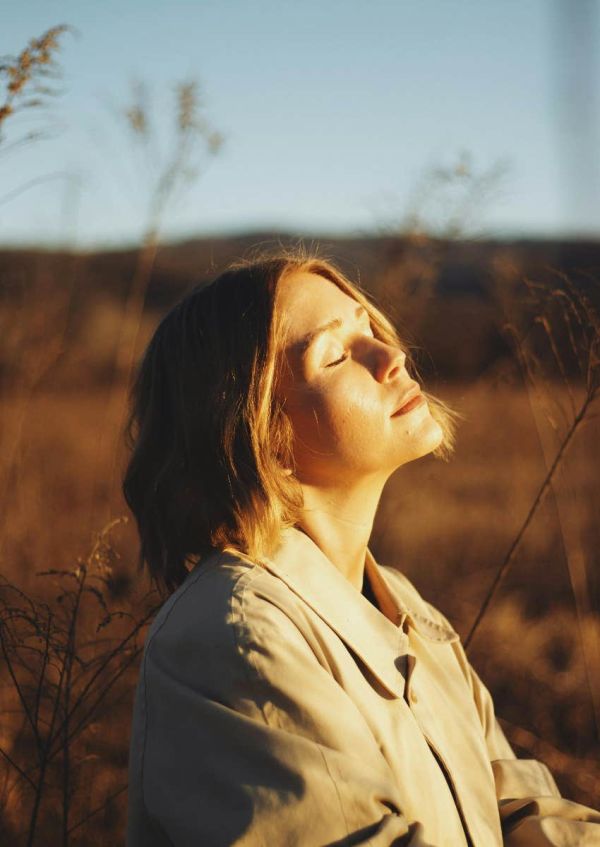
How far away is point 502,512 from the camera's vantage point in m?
6.73

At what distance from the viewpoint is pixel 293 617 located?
1.52 metres

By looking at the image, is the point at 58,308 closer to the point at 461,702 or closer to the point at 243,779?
the point at 461,702

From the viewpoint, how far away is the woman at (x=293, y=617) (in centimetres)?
134

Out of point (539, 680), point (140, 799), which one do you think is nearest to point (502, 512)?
point (539, 680)

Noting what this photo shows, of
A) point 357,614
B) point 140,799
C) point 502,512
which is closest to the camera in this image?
point 140,799

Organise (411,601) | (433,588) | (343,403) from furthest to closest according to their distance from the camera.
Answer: (433,588)
(411,601)
(343,403)

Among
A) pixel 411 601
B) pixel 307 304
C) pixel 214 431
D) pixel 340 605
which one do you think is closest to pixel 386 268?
pixel 307 304

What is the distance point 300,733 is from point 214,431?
63 cm

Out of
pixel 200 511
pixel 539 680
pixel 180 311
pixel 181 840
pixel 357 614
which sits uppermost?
pixel 180 311

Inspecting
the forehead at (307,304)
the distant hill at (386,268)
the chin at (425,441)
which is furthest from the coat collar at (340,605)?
the distant hill at (386,268)

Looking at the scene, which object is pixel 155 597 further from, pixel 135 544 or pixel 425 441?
pixel 135 544

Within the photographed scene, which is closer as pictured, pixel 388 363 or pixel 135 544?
pixel 388 363

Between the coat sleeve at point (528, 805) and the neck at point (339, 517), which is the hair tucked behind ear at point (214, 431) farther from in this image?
the coat sleeve at point (528, 805)

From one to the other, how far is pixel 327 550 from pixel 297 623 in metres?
0.33
